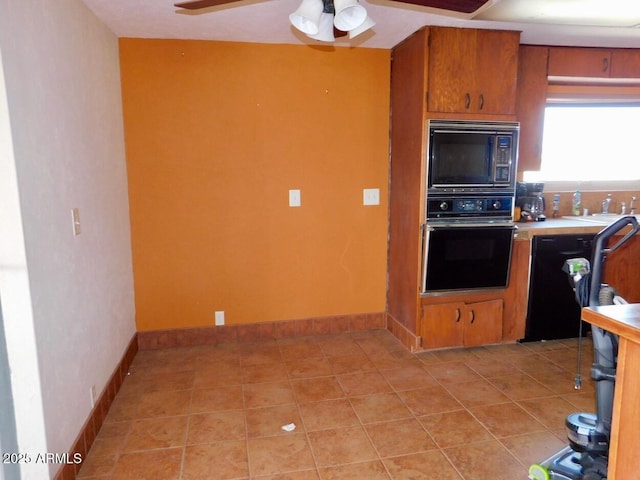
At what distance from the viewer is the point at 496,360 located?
3.06 m

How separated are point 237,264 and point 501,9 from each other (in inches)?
98.9

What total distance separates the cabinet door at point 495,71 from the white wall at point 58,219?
97.7 inches

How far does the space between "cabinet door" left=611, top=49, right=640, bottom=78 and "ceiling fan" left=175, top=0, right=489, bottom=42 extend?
2.41 meters

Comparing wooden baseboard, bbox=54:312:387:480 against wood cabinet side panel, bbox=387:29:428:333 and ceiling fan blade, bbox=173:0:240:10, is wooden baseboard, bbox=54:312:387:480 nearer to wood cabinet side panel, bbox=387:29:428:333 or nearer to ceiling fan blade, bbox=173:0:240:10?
wood cabinet side panel, bbox=387:29:428:333

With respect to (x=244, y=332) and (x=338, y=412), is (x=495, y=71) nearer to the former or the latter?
(x=338, y=412)

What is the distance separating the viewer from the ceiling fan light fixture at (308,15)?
5.82 ft

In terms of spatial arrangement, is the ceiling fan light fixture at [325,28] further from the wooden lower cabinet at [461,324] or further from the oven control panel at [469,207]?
the wooden lower cabinet at [461,324]

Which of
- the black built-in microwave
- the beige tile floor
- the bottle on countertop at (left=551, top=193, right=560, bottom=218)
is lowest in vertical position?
the beige tile floor

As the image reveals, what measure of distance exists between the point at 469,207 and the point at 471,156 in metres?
0.36

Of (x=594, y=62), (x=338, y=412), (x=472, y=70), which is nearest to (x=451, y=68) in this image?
(x=472, y=70)

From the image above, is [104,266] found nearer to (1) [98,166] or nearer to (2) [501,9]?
(1) [98,166]

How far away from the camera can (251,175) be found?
10.9 feet

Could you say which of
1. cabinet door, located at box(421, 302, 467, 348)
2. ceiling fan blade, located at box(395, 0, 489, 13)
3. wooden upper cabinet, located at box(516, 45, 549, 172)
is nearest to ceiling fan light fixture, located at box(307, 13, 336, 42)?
ceiling fan blade, located at box(395, 0, 489, 13)

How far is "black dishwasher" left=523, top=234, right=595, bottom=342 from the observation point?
3232mm
